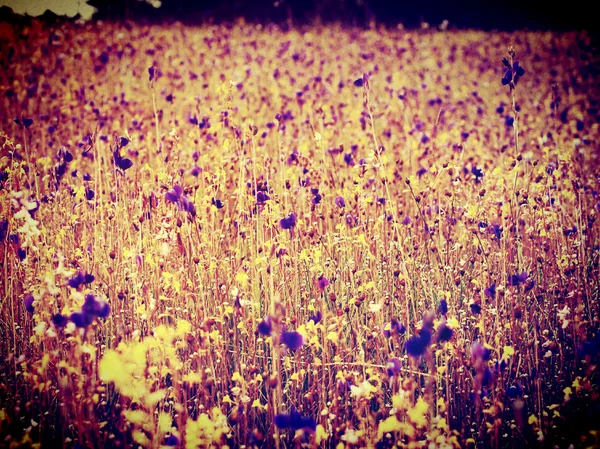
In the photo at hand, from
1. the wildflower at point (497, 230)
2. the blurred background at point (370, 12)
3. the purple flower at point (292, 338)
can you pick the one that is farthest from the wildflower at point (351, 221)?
the blurred background at point (370, 12)

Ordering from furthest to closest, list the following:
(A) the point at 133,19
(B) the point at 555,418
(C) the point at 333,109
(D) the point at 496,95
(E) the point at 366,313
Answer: (A) the point at 133,19
(D) the point at 496,95
(C) the point at 333,109
(E) the point at 366,313
(B) the point at 555,418

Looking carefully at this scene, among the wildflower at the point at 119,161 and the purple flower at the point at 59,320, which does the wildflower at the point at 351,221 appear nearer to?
the wildflower at the point at 119,161

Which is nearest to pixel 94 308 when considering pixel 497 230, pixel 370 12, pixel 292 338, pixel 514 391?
pixel 292 338

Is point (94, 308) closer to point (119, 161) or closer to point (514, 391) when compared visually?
point (119, 161)

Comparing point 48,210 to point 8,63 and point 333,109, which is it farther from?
point 8,63

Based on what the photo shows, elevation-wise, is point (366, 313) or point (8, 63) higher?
point (8, 63)

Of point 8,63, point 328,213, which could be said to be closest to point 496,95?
point 328,213
